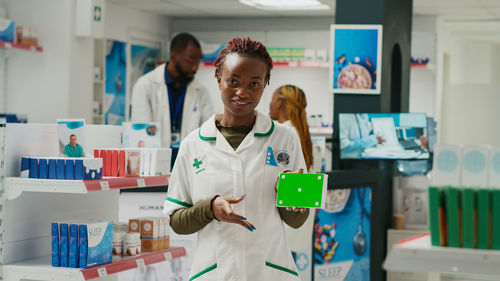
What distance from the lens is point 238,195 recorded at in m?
2.39

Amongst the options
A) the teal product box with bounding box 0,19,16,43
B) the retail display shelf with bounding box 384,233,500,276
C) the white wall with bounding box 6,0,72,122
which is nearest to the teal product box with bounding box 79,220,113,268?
the retail display shelf with bounding box 384,233,500,276

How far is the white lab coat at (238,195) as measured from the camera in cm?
239

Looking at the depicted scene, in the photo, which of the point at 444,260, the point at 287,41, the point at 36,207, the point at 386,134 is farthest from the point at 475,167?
the point at 287,41

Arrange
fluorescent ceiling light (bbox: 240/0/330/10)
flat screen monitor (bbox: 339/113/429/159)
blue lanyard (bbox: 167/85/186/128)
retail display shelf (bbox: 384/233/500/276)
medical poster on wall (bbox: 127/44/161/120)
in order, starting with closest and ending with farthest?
retail display shelf (bbox: 384/233/500/276), blue lanyard (bbox: 167/85/186/128), flat screen monitor (bbox: 339/113/429/159), fluorescent ceiling light (bbox: 240/0/330/10), medical poster on wall (bbox: 127/44/161/120)

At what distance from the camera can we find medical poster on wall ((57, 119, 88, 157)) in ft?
11.4

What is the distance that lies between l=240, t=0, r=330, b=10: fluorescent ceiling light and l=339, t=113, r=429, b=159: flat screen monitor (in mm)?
3594

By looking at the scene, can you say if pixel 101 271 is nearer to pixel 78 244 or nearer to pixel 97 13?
pixel 78 244

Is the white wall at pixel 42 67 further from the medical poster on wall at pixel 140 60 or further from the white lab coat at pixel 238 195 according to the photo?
the white lab coat at pixel 238 195

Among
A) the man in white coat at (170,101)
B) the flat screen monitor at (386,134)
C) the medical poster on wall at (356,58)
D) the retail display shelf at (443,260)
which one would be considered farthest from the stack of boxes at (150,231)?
the medical poster on wall at (356,58)

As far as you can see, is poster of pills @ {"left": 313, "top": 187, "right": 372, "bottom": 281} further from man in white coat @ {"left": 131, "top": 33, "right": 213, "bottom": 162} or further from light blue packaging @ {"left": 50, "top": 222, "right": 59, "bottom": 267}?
light blue packaging @ {"left": 50, "top": 222, "right": 59, "bottom": 267}

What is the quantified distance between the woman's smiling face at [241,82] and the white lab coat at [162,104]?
2792 mm

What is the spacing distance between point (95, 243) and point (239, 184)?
1.13 meters

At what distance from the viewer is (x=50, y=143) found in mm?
3482

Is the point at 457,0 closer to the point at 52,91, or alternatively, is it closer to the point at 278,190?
the point at 52,91
